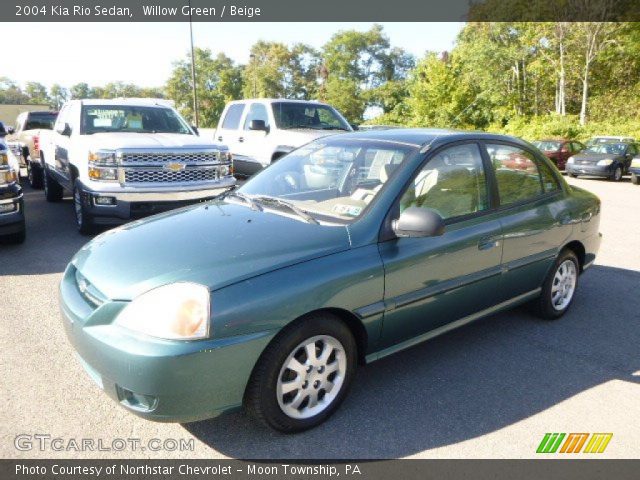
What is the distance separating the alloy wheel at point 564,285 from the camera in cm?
452

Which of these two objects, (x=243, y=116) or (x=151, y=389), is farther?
(x=243, y=116)

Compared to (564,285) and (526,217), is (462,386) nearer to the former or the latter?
(526,217)

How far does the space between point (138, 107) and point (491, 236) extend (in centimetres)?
674

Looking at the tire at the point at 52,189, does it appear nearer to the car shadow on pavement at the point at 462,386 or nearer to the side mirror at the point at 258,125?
the side mirror at the point at 258,125

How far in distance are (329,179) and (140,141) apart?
4321mm

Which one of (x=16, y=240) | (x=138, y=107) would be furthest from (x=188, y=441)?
(x=138, y=107)

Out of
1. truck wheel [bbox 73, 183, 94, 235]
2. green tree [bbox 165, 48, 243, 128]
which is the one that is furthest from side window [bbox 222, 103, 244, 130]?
green tree [bbox 165, 48, 243, 128]

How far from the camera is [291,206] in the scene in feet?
11.3

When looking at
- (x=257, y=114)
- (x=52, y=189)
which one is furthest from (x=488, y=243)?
(x=52, y=189)

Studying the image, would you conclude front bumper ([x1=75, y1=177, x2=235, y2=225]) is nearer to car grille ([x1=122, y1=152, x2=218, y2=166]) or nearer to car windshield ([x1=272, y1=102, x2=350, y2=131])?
car grille ([x1=122, y1=152, x2=218, y2=166])

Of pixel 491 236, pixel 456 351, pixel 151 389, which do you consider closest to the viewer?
pixel 151 389

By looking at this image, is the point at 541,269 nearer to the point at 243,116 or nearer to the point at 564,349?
the point at 564,349

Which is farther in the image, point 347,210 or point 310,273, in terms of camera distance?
point 347,210

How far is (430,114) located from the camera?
46.5 metres
